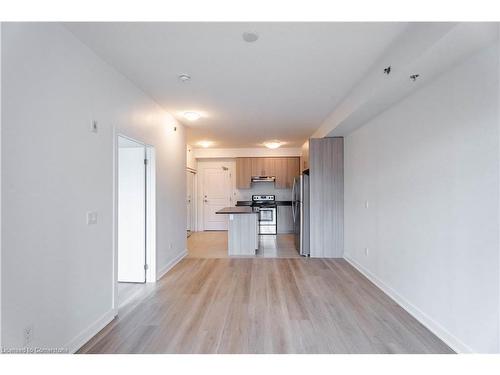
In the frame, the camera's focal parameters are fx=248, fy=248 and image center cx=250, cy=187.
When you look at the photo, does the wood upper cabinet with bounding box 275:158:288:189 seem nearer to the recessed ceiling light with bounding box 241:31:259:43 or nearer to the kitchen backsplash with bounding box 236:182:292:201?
the kitchen backsplash with bounding box 236:182:292:201

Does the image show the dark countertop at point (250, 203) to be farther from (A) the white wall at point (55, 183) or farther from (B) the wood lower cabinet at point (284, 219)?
(A) the white wall at point (55, 183)

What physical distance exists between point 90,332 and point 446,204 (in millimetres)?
3140

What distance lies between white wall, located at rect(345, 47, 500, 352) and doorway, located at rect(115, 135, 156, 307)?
305 cm

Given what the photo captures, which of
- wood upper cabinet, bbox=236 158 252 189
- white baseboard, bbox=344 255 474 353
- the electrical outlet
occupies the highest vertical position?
wood upper cabinet, bbox=236 158 252 189

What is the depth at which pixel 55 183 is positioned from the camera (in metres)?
1.77

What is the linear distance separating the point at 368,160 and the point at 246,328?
2722 mm

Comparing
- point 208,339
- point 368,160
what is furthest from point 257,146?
point 208,339

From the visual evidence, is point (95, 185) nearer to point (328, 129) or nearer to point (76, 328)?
point (76, 328)

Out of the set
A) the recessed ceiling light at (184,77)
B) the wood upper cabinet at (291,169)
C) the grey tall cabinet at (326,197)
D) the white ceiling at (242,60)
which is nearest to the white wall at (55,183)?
the white ceiling at (242,60)

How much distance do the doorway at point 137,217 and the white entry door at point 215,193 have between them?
432cm

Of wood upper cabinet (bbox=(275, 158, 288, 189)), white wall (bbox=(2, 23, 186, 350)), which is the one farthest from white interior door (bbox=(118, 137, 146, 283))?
wood upper cabinet (bbox=(275, 158, 288, 189))

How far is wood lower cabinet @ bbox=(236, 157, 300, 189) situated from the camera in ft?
23.7

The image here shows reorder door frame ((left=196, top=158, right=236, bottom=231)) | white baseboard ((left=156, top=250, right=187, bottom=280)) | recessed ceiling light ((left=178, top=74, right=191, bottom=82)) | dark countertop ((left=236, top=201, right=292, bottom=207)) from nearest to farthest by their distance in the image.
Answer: recessed ceiling light ((left=178, top=74, right=191, bottom=82)) → white baseboard ((left=156, top=250, right=187, bottom=280)) → dark countertop ((left=236, top=201, right=292, bottom=207)) → door frame ((left=196, top=158, right=236, bottom=231))

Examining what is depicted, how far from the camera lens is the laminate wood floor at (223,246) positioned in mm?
4844
